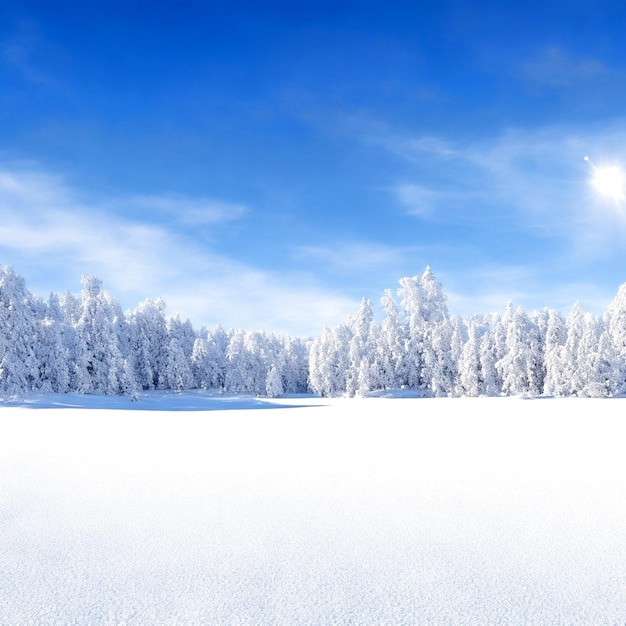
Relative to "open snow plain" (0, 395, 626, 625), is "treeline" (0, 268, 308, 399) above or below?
above

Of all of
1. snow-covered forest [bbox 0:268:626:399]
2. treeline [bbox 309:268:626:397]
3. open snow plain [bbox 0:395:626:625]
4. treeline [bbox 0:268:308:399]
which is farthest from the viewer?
treeline [bbox 309:268:626:397]

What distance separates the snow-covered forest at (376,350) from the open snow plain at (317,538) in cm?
3392

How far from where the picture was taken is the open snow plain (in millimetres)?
3357

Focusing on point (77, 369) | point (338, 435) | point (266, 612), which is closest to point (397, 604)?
point (266, 612)

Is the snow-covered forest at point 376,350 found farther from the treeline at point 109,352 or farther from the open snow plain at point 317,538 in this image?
the open snow plain at point 317,538

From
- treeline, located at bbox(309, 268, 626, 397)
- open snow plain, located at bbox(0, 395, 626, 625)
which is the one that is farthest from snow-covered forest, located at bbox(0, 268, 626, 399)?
open snow plain, located at bbox(0, 395, 626, 625)

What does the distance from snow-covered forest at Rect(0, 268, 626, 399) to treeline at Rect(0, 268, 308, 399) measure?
11 cm

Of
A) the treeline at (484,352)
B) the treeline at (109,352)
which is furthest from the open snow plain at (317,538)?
the treeline at (484,352)

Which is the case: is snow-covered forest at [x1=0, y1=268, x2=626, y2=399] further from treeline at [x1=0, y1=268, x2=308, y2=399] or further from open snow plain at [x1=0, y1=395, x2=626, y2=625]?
open snow plain at [x1=0, y1=395, x2=626, y2=625]

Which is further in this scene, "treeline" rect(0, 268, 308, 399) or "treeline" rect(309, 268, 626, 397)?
"treeline" rect(309, 268, 626, 397)

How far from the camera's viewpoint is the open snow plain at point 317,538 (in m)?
3.36

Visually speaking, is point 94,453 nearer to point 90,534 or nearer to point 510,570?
point 90,534

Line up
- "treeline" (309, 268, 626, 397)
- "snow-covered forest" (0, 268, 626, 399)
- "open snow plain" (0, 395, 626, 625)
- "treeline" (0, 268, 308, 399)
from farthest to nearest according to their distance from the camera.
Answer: "treeline" (309, 268, 626, 397)
"snow-covered forest" (0, 268, 626, 399)
"treeline" (0, 268, 308, 399)
"open snow plain" (0, 395, 626, 625)

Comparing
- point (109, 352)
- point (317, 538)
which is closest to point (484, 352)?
point (109, 352)
